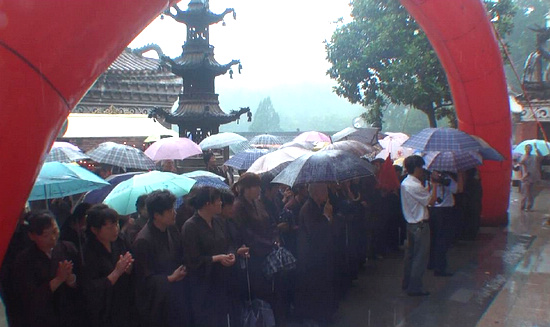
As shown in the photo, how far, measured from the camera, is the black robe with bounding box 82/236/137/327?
3430 mm

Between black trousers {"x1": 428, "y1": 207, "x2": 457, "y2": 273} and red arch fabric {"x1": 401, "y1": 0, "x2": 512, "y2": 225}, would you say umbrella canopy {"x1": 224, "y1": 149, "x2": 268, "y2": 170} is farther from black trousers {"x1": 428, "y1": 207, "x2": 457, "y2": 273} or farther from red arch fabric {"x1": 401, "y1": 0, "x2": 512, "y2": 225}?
red arch fabric {"x1": 401, "y1": 0, "x2": 512, "y2": 225}

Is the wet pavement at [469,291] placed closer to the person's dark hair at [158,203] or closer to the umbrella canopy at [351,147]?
the umbrella canopy at [351,147]

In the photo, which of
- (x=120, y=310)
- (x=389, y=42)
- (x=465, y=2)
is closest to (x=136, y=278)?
(x=120, y=310)

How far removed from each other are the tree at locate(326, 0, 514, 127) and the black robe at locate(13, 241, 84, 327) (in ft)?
41.1

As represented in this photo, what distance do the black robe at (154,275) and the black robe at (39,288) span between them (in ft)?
1.52

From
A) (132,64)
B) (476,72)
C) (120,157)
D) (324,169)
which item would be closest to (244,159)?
(120,157)

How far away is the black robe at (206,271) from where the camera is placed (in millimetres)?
4070

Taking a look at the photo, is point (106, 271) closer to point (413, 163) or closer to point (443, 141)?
point (413, 163)

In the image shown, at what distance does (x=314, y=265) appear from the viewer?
500 cm

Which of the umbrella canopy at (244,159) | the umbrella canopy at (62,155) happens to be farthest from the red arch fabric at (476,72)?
the umbrella canopy at (62,155)

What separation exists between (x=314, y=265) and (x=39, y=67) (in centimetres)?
314

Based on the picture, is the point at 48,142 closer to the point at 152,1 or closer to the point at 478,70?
the point at 152,1

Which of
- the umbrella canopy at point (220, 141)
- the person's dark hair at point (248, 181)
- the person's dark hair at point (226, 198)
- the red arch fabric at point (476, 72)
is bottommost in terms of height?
the person's dark hair at point (226, 198)

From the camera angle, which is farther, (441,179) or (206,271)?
(441,179)
